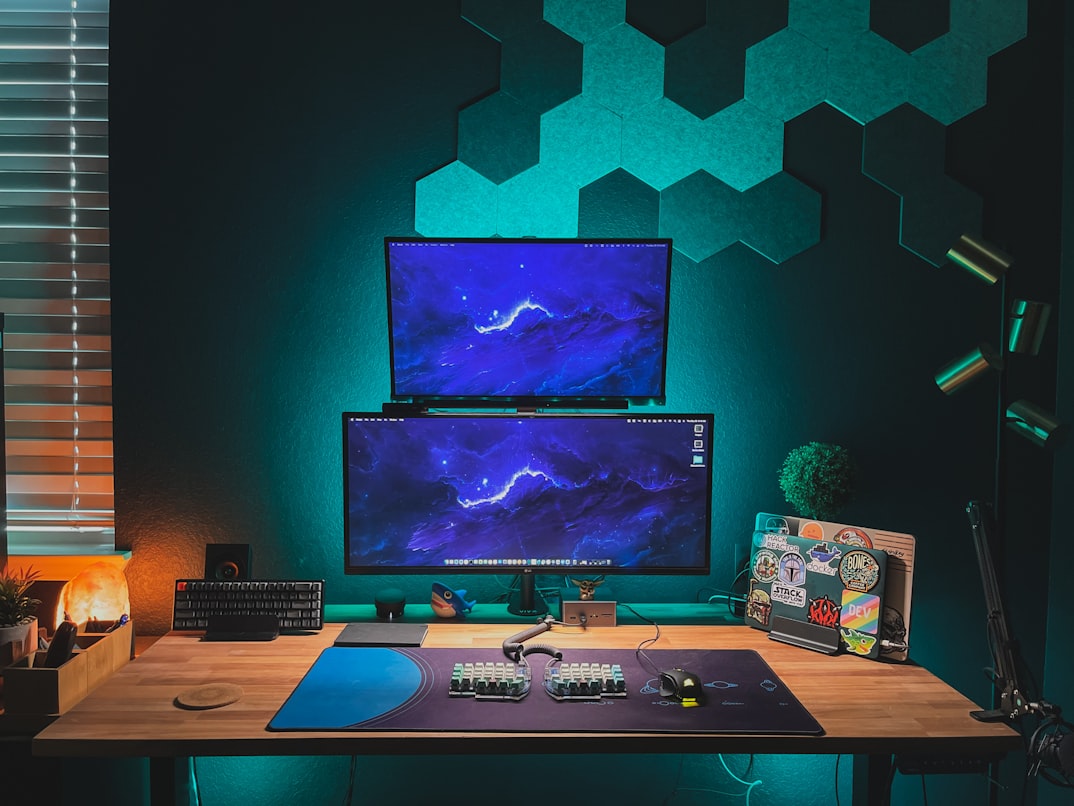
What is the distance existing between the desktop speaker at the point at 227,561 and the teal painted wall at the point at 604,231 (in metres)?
0.16

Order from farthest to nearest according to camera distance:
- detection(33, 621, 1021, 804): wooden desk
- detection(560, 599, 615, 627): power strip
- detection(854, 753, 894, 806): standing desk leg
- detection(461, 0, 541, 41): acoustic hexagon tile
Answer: detection(461, 0, 541, 41): acoustic hexagon tile → detection(560, 599, 615, 627): power strip → detection(854, 753, 894, 806): standing desk leg → detection(33, 621, 1021, 804): wooden desk

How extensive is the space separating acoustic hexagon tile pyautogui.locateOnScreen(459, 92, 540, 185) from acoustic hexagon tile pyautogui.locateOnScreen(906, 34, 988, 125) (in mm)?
1042

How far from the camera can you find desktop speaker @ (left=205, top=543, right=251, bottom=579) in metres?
2.00

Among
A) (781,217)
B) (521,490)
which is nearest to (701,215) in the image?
(781,217)

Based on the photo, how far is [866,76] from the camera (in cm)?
215

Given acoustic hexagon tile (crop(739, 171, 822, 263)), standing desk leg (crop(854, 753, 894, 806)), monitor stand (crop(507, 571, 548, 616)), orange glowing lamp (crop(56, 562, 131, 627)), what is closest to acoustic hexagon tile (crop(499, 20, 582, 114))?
acoustic hexagon tile (crop(739, 171, 822, 263))

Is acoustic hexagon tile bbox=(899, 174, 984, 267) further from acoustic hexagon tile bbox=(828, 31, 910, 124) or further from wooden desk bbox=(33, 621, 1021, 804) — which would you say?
wooden desk bbox=(33, 621, 1021, 804)

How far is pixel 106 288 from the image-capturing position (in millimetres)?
2162

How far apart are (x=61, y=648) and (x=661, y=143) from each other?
1.84m

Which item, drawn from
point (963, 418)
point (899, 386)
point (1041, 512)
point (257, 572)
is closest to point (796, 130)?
point (899, 386)

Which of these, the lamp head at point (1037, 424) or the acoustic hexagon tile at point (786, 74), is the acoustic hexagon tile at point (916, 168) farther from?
the lamp head at point (1037, 424)

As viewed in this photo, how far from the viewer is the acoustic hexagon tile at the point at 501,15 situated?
2096 millimetres

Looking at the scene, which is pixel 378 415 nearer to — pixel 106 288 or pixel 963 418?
pixel 106 288

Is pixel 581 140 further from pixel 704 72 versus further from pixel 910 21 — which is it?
pixel 910 21
